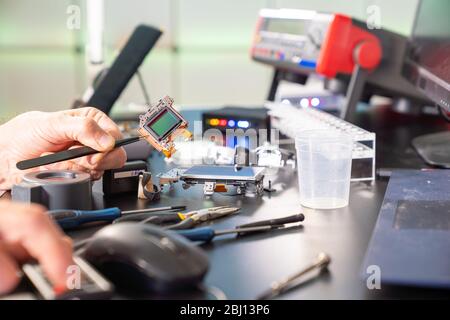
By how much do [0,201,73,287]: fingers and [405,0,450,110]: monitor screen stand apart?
2.93ft

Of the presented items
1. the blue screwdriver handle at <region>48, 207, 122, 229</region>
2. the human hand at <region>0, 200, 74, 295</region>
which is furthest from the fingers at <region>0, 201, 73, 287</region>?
the blue screwdriver handle at <region>48, 207, 122, 229</region>

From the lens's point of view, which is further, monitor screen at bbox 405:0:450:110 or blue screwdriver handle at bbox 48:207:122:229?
monitor screen at bbox 405:0:450:110

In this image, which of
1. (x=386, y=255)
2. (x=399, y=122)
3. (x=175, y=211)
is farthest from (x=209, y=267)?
(x=399, y=122)

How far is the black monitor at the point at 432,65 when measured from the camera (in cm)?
137

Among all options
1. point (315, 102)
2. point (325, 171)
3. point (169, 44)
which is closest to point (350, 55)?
point (315, 102)

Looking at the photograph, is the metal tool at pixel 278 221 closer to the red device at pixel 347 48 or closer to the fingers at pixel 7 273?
the fingers at pixel 7 273

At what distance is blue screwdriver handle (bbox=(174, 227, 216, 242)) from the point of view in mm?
809

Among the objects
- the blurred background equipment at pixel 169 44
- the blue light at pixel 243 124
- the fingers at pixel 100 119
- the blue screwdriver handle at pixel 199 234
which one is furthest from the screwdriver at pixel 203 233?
the blurred background equipment at pixel 169 44

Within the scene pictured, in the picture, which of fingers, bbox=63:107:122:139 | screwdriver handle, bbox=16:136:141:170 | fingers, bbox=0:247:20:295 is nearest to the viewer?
fingers, bbox=0:247:20:295

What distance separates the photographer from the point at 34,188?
0.92 meters

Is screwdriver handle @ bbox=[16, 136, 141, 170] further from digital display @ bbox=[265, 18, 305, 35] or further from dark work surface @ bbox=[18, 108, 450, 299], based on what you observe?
digital display @ bbox=[265, 18, 305, 35]

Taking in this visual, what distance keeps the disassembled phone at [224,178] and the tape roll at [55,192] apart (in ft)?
0.63

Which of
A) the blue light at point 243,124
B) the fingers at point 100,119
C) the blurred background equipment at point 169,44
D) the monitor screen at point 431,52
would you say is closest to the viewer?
the fingers at point 100,119

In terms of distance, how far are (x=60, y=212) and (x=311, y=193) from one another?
0.40 metres
